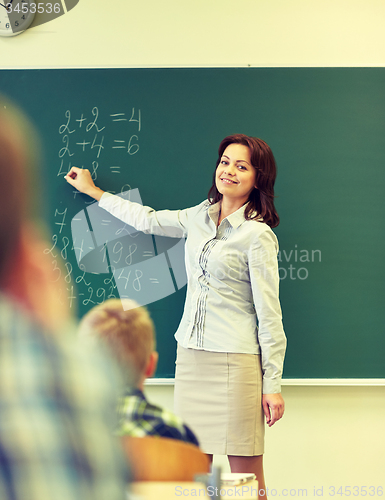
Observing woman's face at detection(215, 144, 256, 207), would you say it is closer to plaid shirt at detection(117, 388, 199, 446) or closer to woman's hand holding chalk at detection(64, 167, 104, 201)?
woman's hand holding chalk at detection(64, 167, 104, 201)

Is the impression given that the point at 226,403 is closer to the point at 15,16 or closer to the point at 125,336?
the point at 125,336

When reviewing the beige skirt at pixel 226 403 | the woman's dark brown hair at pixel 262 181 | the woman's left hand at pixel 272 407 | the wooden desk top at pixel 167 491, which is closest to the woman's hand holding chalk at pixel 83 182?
the woman's dark brown hair at pixel 262 181

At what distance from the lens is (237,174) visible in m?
2.04

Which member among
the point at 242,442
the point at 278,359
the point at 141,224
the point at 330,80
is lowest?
the point at 242,442

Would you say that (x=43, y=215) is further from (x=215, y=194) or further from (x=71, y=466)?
(x=71, y=466)

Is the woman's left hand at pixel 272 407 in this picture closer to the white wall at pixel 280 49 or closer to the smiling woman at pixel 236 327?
the smiling woman at pixel 236 327

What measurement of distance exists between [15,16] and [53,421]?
2.51m

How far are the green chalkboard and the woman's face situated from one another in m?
0.31

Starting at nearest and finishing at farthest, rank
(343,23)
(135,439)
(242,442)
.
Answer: (135,439) → (242,442) → (343,23)

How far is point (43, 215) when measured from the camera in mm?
2404

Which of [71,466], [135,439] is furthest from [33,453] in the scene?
[135,439]

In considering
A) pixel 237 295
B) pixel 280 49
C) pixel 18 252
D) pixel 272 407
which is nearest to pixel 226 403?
pixel 272 407

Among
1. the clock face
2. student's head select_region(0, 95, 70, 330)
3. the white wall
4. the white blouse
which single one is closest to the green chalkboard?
the white wall

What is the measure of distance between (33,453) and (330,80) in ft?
7.74
